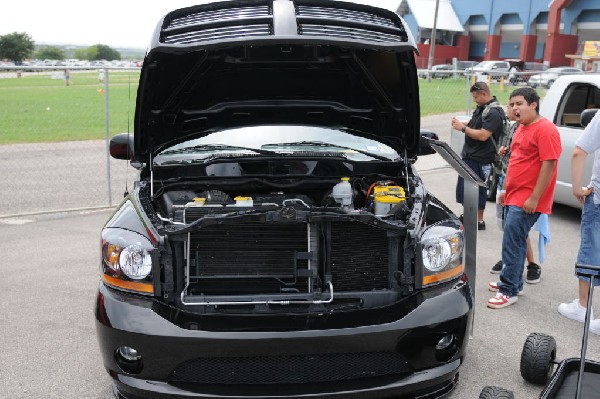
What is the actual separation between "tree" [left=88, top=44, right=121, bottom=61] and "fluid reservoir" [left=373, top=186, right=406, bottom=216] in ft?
315

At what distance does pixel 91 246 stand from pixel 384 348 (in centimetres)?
453

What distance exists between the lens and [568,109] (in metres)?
7.84

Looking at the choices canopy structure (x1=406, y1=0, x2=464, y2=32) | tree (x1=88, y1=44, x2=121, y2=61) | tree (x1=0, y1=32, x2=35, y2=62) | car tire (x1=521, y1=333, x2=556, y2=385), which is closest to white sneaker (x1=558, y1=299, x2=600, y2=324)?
car tire (x1=521, y1=333, x2=556, y2=385)

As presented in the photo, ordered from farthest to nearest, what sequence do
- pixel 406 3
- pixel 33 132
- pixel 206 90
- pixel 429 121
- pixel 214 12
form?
pixel 406 3 < pixel 429 121 < pixel 33 132 < pixel 206 90 < pixel 214 12

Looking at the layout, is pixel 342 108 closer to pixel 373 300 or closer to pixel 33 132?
pixel 373 300

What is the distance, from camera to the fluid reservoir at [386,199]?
12.2 feet

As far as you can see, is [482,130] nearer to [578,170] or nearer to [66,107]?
[578,170]

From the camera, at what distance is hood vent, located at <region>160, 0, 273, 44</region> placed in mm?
3471

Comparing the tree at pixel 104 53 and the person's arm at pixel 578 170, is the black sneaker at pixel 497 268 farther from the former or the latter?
the tree at pixel 104 53

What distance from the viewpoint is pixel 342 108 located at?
178 inches

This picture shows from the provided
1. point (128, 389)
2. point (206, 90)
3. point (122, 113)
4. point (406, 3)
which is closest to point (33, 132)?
point (122, 113)

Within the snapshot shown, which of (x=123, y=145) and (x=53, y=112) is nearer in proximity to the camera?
(x=123, y=145)

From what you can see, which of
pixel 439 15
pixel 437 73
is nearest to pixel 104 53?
pixel 439 15

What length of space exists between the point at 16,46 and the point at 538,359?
75619 millimetres
